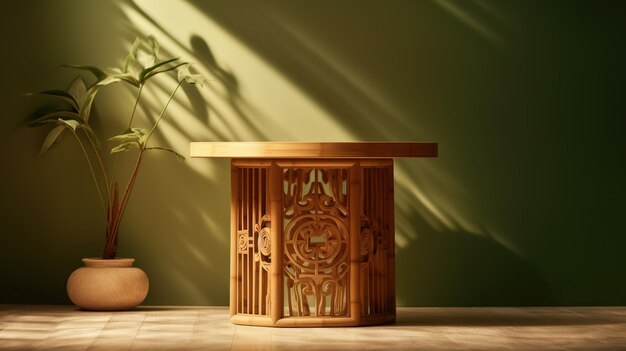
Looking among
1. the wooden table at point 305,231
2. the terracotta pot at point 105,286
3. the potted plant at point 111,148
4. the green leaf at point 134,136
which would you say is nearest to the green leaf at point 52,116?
the potted plant at point 111,148

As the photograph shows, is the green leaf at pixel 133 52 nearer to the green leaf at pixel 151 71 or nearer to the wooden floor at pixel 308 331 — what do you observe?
the green leaf at pixel 151 71

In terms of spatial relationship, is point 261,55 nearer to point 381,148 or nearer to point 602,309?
point 381,148

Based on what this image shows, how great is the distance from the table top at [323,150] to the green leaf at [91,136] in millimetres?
937

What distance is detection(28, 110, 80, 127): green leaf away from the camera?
4.46m

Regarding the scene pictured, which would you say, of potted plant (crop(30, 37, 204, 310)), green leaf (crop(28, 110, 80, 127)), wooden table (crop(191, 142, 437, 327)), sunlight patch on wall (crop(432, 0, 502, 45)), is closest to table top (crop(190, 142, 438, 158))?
wooden table (crop(191, 142, 437, 327))

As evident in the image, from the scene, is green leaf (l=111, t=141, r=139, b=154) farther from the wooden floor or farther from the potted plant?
the wooden floor

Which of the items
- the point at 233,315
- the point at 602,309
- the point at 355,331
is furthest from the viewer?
the point at 602,309

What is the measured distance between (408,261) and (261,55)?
4.04 ft

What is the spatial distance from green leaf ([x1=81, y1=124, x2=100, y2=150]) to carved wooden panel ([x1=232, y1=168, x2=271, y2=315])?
36.5 inches

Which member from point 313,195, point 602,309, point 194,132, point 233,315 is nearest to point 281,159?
point 313,195

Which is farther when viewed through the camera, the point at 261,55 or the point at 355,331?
the point at 261,55

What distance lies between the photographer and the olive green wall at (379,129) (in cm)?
463

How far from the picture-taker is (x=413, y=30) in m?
4.69

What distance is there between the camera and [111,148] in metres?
4.64
